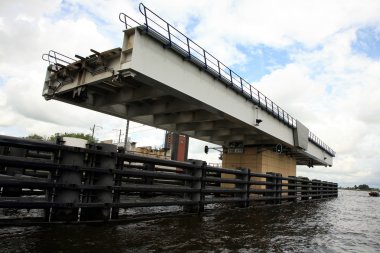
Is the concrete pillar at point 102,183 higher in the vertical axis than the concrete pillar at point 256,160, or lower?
lower

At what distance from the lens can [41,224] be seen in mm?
5402

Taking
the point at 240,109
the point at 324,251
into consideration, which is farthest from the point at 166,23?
the point at 324,251

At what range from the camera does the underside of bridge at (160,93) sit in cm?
1048

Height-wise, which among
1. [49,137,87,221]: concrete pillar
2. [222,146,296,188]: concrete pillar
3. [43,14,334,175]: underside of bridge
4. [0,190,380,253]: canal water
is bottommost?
[0,190,380,253]: canal water

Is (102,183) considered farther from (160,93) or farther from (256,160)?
(256,160)

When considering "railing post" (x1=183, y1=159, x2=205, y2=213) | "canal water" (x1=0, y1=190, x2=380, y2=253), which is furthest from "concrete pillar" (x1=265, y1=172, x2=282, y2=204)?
"canal water" (x1=0, y1=190, x2=380, y2=253)

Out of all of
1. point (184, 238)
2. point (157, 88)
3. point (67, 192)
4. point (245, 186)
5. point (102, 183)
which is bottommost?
point (184, 238)

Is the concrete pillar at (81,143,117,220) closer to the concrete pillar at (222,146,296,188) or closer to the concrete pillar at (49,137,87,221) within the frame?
the concrete pillar at (49,137,87,221)

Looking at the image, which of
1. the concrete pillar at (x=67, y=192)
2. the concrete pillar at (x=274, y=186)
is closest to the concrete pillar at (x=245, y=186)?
the concrete pillar at (x=274, y=186)

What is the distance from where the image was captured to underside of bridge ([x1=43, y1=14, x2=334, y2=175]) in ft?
34.4

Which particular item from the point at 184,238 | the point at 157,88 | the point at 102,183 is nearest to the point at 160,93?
the point at 157,88

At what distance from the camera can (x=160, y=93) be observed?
12469mm

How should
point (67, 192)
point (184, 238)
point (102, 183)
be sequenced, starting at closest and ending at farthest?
point (184, 238), point (67, 192), point (102, 183)

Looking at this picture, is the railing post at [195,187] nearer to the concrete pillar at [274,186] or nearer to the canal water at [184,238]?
the canal water at [184,238]
